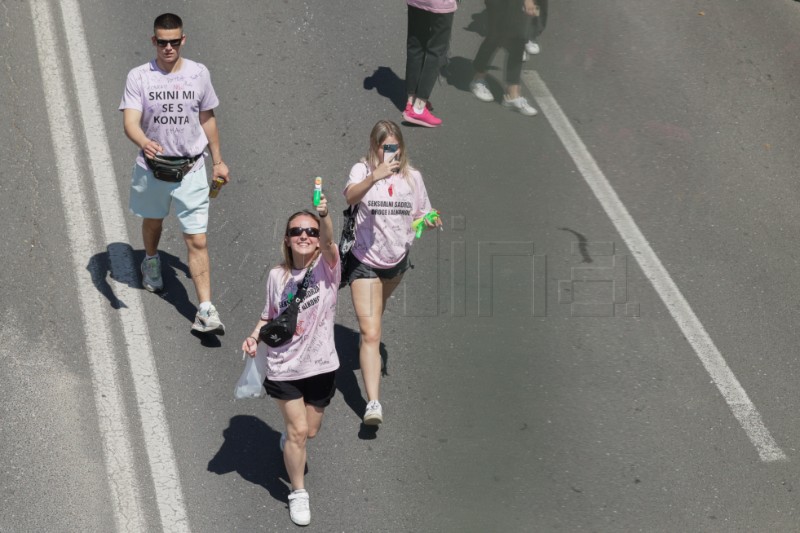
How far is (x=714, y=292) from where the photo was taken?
9414mm

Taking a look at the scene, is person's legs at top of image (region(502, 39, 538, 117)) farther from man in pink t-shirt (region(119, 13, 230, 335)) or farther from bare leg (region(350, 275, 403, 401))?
bare leg (region(350, 275, 403, 401))

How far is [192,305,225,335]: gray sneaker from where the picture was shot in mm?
8422

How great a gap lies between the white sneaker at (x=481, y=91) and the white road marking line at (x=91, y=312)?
384 centimetres

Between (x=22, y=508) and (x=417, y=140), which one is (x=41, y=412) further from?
(x=417, y=140)

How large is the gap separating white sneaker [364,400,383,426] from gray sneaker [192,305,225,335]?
132 centimetres

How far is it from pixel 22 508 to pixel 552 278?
4381 mm

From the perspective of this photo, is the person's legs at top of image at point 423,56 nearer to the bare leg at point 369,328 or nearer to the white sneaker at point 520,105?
the white sneaker at point 520,105

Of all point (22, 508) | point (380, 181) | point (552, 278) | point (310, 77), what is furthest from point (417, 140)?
point (22, 508)

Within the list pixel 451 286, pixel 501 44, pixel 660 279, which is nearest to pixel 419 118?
pixel 501 44

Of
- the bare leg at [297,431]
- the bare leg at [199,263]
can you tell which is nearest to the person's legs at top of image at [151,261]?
the bare leg at [199,263]

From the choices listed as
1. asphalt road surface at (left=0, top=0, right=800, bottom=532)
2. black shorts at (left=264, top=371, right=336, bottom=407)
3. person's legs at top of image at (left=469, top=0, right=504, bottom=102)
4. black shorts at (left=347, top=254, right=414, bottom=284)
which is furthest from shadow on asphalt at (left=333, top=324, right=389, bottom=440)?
person's legs at top of image at (left=469, top=0, right=504, bottom=102)

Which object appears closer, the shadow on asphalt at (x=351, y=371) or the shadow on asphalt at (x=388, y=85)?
the shadow on asphalt at (x=351, y=371)

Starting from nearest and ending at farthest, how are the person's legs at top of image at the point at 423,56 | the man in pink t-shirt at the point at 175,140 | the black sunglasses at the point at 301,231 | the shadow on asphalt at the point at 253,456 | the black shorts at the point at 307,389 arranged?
the black sunglasses at the point at 301,231 < the black shorts at the point at 307,389 < the shadow on asphalt at the point at 253,456 < the man in pink t-shirt at the point at 175,140 < the person's legs at top of image at the point at 423,56

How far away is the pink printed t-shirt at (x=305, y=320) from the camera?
275 inches
